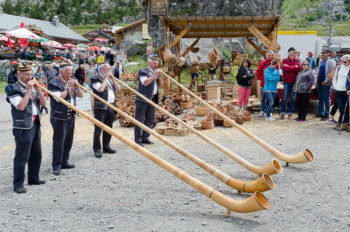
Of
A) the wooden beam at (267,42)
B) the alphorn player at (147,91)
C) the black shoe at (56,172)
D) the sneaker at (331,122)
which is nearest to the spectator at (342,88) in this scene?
the sneaker at (331,122)

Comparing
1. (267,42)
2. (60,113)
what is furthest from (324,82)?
(60,113)

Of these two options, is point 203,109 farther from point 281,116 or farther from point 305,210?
point 305,210

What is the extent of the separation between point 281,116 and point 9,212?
7.44m

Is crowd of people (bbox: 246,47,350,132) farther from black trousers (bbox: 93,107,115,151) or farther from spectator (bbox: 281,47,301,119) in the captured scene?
black trousers (bbox: 93,107,115,151)

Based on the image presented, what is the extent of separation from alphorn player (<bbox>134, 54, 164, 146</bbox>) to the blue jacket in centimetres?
356

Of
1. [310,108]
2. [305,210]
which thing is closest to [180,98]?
[310,108]

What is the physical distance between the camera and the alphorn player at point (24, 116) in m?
3.88

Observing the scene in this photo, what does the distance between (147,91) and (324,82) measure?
16.4ft

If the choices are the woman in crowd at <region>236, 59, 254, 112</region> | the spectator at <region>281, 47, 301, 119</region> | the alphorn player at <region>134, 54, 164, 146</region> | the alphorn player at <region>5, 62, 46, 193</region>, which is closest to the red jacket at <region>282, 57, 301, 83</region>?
the spectator at <region>281, 47, 301, 119</region>

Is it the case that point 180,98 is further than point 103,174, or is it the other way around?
point 180,98

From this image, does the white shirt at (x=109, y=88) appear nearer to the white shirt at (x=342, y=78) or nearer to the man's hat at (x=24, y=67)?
the man's hat at (x=24, y=67)

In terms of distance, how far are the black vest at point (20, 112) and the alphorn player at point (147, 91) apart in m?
2.56

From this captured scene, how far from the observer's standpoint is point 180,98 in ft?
35.6

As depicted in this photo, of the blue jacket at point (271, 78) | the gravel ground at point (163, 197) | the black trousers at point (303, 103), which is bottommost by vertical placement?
the gravel ground at point (163, 197)
